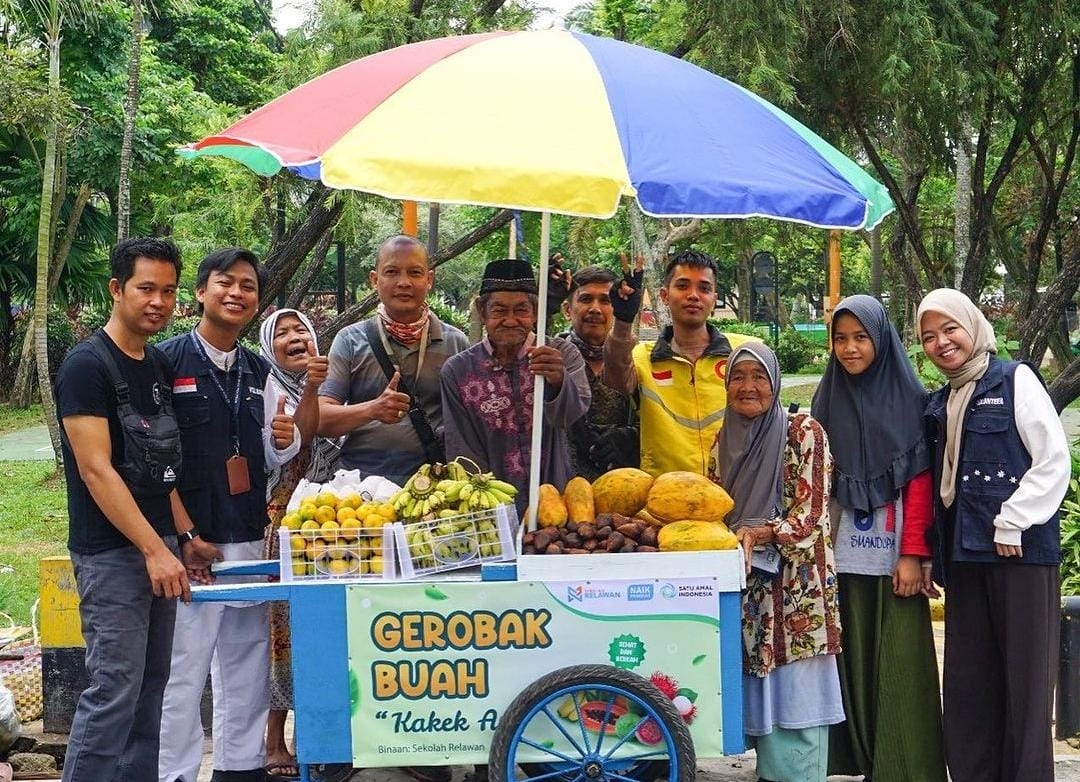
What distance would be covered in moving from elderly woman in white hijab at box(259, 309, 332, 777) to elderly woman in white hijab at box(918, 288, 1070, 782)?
2.31m

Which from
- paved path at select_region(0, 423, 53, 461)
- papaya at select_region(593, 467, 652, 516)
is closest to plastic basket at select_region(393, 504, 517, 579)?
papaya at select_region(593, 467, 652, 516)

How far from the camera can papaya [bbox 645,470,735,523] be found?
12.4 feet

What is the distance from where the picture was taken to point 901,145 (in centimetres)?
1323

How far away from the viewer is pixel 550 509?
152 inches

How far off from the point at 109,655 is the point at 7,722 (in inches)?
66.4

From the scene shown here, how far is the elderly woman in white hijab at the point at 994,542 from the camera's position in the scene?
12.6 ft

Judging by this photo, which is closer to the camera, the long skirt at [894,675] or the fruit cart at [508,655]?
the fruit cart at [508,655]

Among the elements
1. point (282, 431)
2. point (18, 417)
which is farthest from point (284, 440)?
point (18, 417)

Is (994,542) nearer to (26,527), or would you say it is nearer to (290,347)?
(290,347)

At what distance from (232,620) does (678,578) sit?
169 cm

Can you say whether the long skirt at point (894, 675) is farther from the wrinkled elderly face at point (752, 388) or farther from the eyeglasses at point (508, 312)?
the eyeglasses at point (508, 312)

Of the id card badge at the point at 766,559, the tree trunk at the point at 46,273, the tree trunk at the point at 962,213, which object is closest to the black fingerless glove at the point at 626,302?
the id card badge at the point at 766,559

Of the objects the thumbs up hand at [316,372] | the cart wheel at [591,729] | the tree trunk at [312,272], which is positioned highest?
the tree trunk at [312,272]

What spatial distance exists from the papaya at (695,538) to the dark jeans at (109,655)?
169cm
